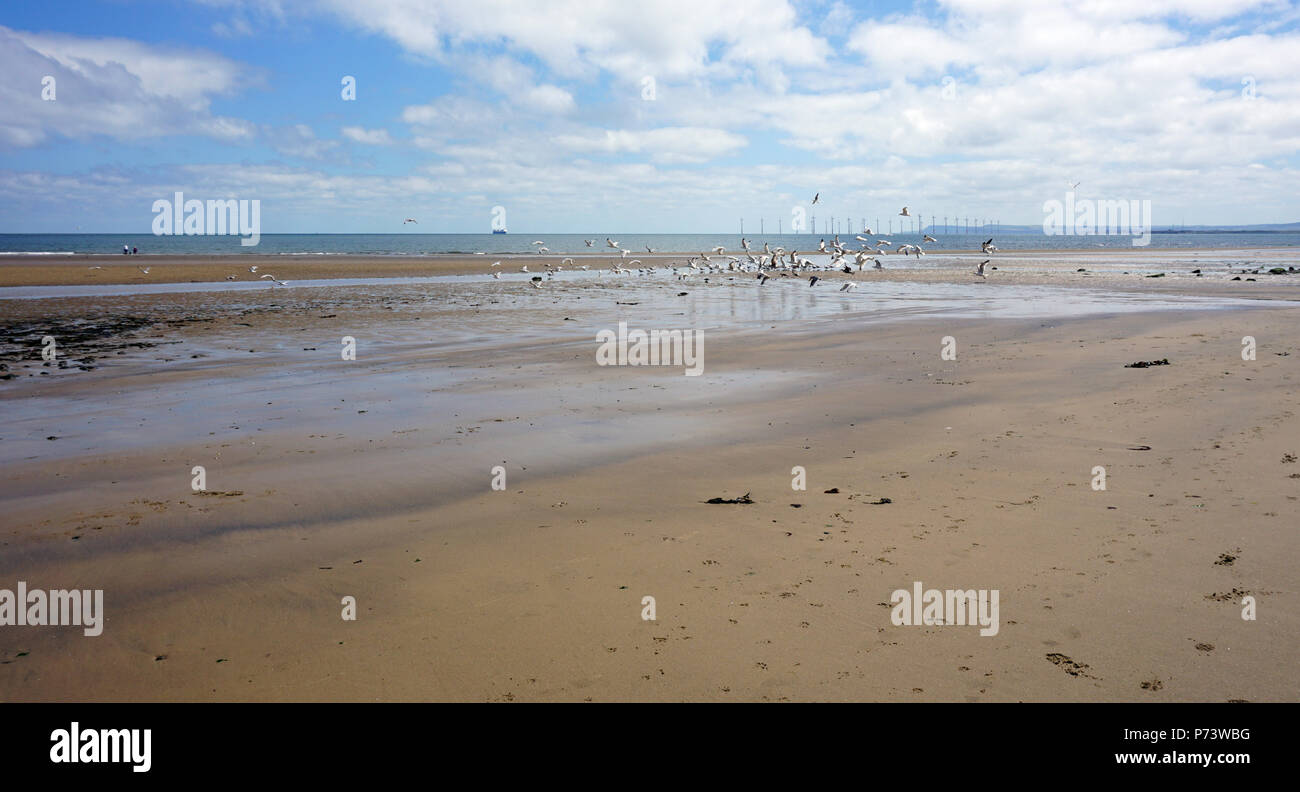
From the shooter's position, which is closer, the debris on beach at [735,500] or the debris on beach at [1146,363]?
the debris on beach at [735,500]

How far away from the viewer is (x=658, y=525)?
7.14 metres

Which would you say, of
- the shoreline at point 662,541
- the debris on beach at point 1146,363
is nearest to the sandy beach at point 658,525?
the shoreline at point 662,541

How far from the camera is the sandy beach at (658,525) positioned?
4.68m

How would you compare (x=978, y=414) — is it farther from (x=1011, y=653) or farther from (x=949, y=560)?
(x=1011, y=653)

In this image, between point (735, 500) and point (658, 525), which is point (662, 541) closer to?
point (658, 525)

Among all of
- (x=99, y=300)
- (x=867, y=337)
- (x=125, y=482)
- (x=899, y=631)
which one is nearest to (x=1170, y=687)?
(x=899, y=631)

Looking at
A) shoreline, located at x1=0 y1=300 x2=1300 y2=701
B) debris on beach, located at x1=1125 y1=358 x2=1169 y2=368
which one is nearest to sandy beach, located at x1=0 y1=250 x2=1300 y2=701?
shoreline, located at x1=0 y1=300 x2=1300 y2=701

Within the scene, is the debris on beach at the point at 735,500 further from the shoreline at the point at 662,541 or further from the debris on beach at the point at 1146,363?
the debris on beach at the point at 1146,363

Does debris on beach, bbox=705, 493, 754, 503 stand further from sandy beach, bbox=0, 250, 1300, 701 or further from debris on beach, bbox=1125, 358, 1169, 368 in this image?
debris on beach, bbox=1125, 358, 1169, 368

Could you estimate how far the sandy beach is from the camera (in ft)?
15.3

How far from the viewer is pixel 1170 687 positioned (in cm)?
430
